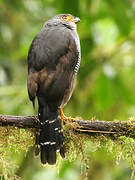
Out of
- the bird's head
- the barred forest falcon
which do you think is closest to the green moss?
the barred forest falcon

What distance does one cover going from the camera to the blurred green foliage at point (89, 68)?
5.29m

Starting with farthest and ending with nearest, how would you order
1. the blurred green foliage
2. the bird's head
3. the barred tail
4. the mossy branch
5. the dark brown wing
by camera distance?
the bird's head < the blurred green foliage < the dark brown wing < the barred tail < the mossy branch

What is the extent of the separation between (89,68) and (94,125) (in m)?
1.75

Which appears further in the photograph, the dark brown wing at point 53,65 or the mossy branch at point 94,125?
the dark brown wing at point 53,65

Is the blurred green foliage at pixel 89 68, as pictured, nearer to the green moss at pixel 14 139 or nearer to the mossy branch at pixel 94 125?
the green moss at pixel 14 139

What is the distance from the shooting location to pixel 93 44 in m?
5.55

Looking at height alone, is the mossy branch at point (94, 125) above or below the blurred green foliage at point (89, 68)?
below

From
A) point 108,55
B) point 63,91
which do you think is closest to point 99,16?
point 108,55

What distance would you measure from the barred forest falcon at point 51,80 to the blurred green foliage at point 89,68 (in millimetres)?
422

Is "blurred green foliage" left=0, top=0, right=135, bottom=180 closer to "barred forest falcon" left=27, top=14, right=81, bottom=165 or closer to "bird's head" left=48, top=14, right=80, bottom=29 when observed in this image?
"bird's head" left=48, top=14, right=80, bottom=29

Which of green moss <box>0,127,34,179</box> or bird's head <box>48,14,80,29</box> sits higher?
bird's head <box>48,14,80,29</box>

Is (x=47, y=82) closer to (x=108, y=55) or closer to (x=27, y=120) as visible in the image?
(x=27, y=120)

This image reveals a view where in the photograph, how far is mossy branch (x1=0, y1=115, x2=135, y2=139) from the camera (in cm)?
407

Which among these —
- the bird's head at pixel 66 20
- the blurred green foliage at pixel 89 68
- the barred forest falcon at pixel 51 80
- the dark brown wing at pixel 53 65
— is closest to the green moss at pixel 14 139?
the barred forest falcon at pixel 51 80
